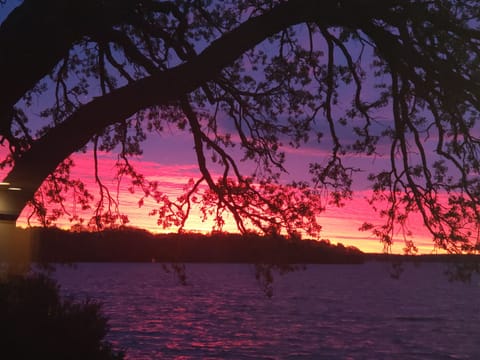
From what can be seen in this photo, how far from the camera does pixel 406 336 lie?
74.8 meters

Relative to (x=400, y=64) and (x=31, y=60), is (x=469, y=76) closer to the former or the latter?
(x=400, y=64)

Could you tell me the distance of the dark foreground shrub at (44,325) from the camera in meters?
8.82

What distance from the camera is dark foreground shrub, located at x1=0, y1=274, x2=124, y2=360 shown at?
28.9ft

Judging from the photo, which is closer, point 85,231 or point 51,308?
point 51,308

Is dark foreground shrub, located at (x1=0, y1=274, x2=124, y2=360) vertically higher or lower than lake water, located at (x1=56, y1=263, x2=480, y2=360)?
higher

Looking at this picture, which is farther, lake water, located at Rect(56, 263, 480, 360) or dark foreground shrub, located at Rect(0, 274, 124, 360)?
lake water, located at Rect(56, 263, 480, 360)

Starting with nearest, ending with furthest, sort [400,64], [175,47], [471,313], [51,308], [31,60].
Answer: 1. [31,60]
2. [400,64]
3. [175,47]
4. [51,308]
5. [471,313]

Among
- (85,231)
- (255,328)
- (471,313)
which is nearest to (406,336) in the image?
(255,328)

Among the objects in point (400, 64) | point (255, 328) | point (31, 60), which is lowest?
point (255, 328)

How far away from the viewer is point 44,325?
9.27m

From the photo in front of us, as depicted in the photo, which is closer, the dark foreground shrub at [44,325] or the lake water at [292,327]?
the dark foreground shrub at [44,325]

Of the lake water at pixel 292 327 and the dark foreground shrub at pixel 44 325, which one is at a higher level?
the dark foreground shrub at pixel 44 325

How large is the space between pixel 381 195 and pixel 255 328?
7143 cm

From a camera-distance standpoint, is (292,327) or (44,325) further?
(292,327)
